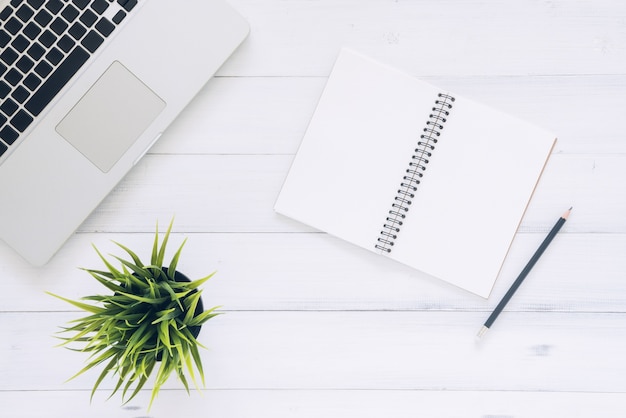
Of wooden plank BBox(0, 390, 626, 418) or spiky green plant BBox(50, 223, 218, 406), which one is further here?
wooden plank BBox(0, 390, 626, 418)

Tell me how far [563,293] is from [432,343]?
0.64ft

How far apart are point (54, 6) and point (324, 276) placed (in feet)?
1.61

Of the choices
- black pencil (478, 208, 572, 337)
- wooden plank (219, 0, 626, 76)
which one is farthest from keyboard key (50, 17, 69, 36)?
black pencil (478, 208, 572, 337)

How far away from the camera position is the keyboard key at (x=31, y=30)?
0.66 metres

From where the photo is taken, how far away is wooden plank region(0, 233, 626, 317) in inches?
29.1

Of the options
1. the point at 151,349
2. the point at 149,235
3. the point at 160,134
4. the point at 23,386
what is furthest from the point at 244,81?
the point at 23,386

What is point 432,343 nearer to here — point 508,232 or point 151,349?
point 508,232

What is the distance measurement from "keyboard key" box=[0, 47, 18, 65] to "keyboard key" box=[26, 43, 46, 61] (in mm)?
17

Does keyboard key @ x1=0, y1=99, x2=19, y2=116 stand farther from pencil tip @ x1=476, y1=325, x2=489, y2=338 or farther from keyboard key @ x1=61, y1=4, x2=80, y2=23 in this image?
pencil tip @ x1=476, y1=325, x2=489, y2=338

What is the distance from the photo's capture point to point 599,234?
74cm

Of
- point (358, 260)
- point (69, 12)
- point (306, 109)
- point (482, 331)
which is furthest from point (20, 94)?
point (482, 331)

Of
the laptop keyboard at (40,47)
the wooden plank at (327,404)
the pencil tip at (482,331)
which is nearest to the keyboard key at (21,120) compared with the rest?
the laptop keyboard at (40,47)

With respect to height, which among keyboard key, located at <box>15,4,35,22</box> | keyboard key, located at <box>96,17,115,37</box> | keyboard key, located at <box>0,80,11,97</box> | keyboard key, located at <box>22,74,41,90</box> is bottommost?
keyboard key, located at <box>0,80,11,97</box>

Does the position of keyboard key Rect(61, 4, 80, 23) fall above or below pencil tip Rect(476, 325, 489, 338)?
above
